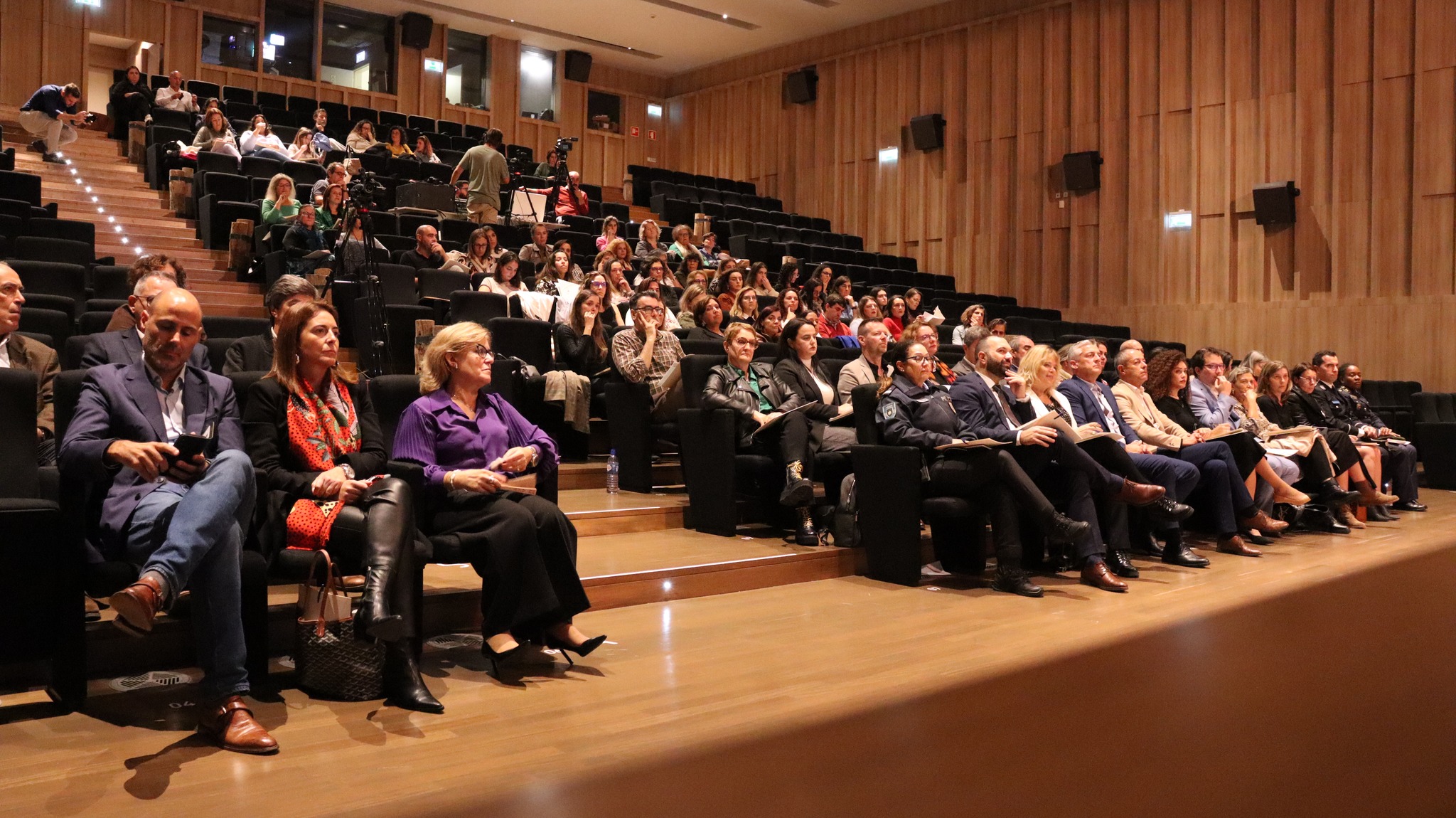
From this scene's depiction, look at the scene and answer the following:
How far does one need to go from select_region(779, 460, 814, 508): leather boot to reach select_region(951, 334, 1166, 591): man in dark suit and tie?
1.98 ft

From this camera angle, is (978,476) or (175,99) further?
(175,99)

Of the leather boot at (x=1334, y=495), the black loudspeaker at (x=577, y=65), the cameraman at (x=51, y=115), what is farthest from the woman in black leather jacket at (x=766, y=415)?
the black loudspeaker at (x=577, y=65)

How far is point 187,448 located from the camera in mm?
2098

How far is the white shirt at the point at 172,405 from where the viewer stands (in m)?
2.35

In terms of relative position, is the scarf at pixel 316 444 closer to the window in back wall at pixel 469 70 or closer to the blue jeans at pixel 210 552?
→ the blue jeans at pixel 210 552

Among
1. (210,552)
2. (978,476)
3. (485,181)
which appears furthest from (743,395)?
(485,181)

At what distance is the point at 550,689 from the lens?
242 cm

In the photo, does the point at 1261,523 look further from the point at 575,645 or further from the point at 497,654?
the point at 497,654

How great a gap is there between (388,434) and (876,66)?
33.0ft

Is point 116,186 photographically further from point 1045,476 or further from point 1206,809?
point 1206,809

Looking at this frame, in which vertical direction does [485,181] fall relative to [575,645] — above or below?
above

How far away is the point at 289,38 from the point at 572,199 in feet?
15.9

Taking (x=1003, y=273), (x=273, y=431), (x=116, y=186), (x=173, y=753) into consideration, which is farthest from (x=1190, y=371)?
(x=116, y=186)

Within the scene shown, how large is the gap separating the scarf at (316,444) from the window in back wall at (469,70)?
11.0 m
